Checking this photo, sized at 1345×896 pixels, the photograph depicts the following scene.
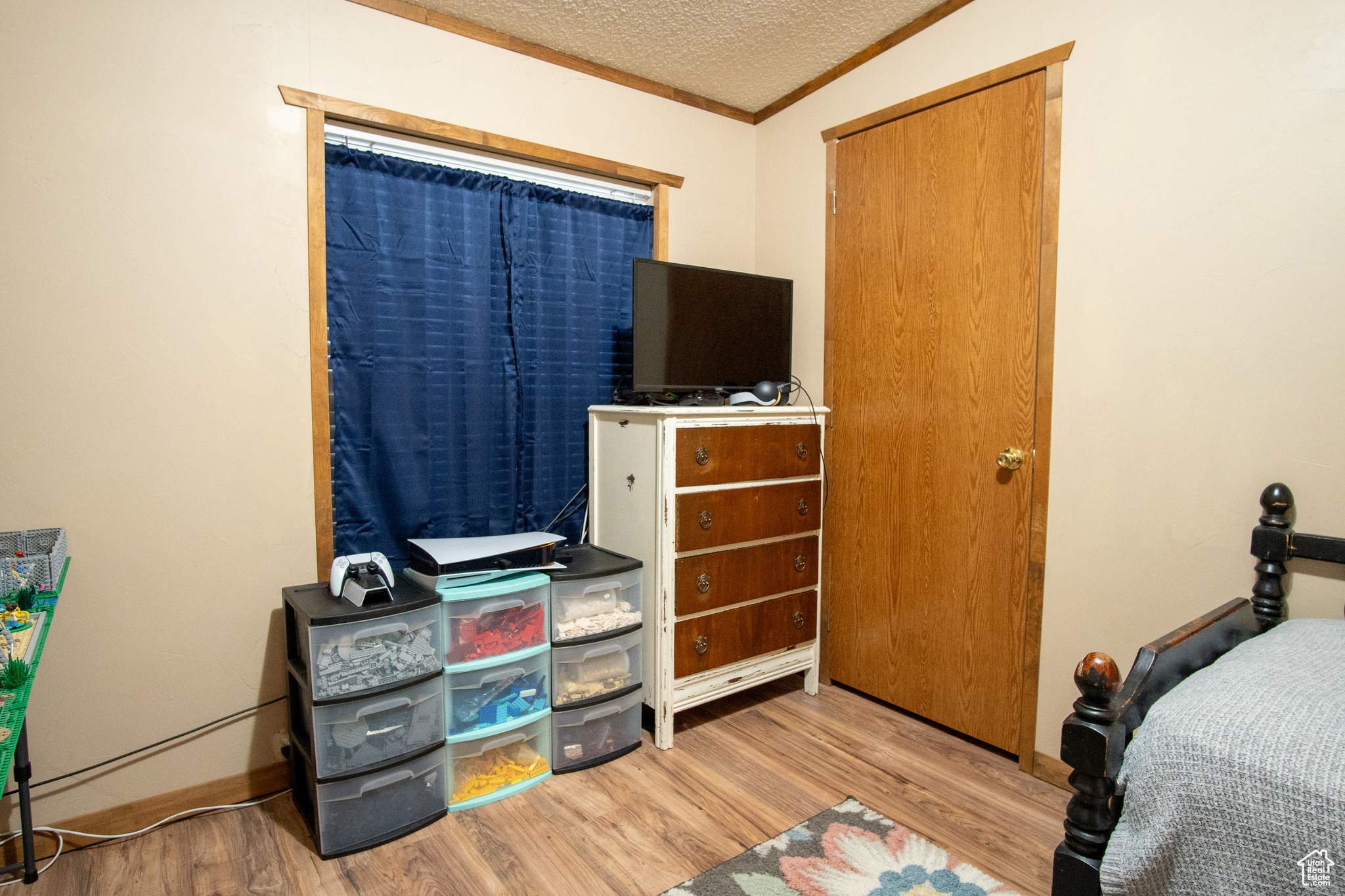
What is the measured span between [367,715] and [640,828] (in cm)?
76

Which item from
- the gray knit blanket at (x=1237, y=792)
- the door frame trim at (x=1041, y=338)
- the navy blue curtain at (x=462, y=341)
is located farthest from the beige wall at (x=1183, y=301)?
the navy blue curtain at (x=462, y=341)

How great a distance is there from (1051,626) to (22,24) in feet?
10.1

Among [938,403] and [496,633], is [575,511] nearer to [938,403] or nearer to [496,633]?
[496,633]

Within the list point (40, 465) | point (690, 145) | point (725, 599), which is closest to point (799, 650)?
point (725, 599)

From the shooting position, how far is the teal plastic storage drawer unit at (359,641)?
166cm

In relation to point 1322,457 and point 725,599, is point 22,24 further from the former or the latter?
point 1322,457

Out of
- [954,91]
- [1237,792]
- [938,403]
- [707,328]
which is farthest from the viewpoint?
[707,328]

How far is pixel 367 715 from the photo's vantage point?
1.71 metres

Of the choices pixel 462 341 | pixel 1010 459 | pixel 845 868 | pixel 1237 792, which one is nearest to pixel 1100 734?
pixel 1237 792

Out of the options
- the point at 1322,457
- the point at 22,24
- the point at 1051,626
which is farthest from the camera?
the point at 1051,626

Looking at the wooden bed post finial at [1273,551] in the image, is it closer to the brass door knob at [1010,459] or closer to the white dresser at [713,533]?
the brass door knob at [1010,459]

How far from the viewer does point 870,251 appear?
8.08 feet

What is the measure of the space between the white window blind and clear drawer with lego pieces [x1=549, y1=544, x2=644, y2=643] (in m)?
1.34

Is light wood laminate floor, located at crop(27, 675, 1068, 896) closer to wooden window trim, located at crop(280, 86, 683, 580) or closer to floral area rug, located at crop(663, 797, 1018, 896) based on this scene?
floral area rug, located at crop(663, 797, 1018, 896)
